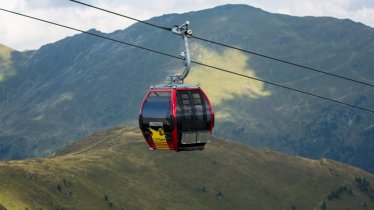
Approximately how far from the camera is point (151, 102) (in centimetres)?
3491

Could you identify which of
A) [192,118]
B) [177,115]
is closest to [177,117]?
[177,115]

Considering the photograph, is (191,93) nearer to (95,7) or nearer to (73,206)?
(95,7)

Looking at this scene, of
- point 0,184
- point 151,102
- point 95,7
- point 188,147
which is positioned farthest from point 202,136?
point 0,184

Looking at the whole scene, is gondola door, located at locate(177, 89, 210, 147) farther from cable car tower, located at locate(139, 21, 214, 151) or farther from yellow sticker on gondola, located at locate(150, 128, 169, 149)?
yellow sticker on gondola, located at locate(150, 128, 169, 149)

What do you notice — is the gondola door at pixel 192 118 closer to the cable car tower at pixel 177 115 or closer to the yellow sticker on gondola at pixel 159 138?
the cable car tower at pixel 177 115

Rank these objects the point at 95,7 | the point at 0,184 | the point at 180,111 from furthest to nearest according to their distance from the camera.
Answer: the point at 0,184, the point at 180,111, the point at 95,7

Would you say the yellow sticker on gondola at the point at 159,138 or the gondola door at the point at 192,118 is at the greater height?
the gondola door at the point at 192,118

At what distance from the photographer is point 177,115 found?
3391 centimetres

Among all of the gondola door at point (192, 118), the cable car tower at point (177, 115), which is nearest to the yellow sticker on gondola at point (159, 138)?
the cable car tower at point (177, 115)

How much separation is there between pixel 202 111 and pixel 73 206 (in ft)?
514

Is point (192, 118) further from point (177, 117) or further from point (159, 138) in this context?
point (159, 138)

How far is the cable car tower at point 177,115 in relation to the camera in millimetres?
33969

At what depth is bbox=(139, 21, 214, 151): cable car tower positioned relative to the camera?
111ft

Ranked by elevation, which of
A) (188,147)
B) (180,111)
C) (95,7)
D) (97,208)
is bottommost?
(97,208)
